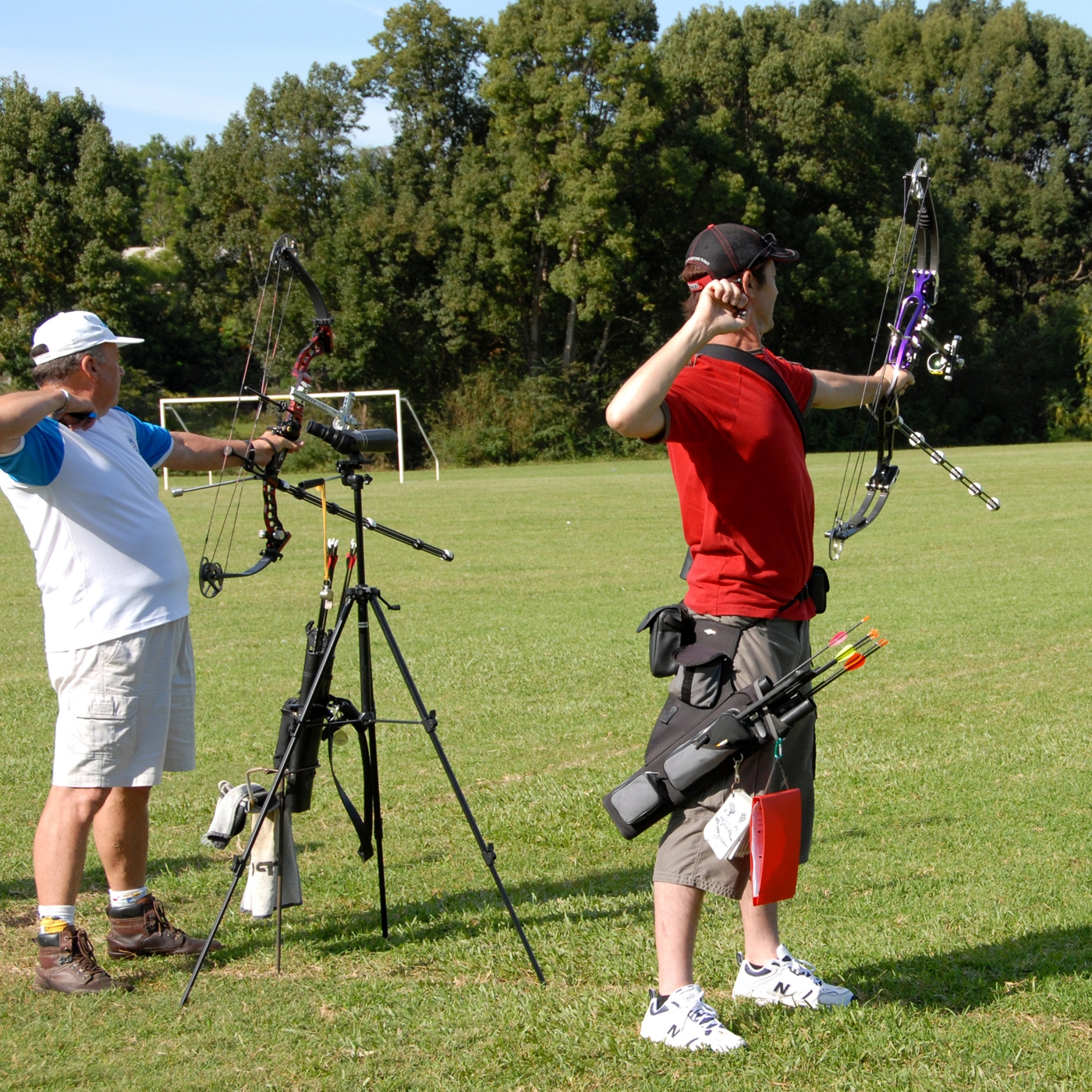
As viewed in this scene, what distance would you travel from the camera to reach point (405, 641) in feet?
33.0

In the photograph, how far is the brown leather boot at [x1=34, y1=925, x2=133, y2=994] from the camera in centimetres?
363

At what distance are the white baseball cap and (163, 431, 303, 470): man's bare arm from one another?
0.56 m

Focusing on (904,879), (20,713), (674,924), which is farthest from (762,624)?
(20,713)

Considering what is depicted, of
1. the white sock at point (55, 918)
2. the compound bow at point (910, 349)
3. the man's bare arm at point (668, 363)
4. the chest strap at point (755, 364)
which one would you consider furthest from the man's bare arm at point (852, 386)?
the white sock at point (55, 918)

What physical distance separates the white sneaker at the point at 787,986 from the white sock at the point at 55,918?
201cm

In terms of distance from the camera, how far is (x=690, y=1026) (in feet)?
10.2

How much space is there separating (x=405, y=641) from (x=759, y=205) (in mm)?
33239

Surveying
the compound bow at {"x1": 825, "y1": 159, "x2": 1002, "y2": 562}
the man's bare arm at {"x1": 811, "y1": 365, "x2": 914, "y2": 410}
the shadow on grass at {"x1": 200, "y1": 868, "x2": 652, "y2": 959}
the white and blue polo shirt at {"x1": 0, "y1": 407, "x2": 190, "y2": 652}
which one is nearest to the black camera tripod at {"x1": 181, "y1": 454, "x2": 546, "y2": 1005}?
the shadow on grass at {"x1": 200, "y1": 868, "x2": 652, "y2": 959}

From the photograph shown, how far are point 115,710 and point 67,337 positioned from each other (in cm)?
116

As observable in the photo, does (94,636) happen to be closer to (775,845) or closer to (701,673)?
(701,673)

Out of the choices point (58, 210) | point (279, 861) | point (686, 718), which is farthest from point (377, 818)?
point (58, 210)

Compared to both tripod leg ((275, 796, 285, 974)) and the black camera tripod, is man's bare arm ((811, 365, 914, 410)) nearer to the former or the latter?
the black camera tripod

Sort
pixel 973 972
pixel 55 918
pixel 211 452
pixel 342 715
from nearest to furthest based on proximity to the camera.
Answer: pixel 973 972 → pixel 55 918 → pixel 342 715 → pixel 211 452

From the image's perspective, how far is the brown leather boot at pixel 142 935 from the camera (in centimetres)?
389
